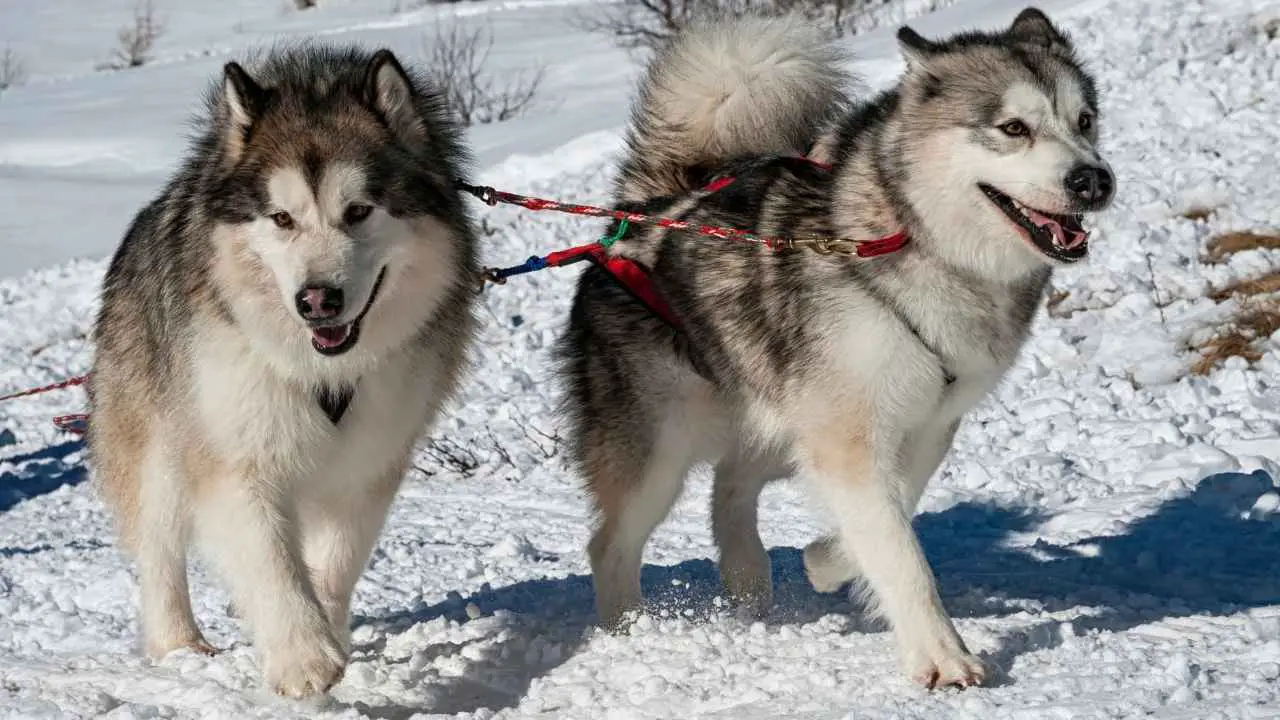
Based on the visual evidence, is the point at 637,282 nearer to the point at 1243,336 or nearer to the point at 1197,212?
the point at 1243,336

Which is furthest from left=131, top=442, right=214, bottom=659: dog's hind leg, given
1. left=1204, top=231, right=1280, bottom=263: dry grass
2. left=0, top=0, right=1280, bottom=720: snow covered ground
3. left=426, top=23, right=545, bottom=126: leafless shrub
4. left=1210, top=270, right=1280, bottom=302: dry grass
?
left=426, top=23, right=545, bottom=126: leafless shrub

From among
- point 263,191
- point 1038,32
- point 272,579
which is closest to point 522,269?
point 263,191

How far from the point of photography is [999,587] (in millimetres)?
4746

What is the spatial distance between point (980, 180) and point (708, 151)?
1.32 meters

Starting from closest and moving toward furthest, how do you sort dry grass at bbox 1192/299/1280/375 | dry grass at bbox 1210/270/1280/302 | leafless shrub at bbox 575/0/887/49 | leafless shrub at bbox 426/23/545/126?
dry grass at bbox 1192/299/1280/375 < dry grass at bbox 1210/270/1280/302 < leafless shrub at bbox 426/23/545/126 < leafless shrub at bbox 575/0/887/49

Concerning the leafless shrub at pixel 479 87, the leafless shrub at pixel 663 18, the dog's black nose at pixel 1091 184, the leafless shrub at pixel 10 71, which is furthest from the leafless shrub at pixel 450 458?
the leafless shrub at pixel 10 71

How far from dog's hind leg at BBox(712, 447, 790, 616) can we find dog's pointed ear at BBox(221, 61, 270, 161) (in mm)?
1824

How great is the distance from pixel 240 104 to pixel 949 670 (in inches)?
84.9

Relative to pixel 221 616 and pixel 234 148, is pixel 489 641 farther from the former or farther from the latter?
pixel 234 148

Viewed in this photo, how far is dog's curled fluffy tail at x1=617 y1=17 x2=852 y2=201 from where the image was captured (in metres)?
4.48

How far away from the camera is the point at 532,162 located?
40.8ft

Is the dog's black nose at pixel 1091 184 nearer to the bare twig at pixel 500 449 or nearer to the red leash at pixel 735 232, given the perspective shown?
the red leash at pixel 735 232

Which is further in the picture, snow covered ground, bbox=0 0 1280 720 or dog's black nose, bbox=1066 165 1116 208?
snow covered ground, bbox=0 0 1280 720

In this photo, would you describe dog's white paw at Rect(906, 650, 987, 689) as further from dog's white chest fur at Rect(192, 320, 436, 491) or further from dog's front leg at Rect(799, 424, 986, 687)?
dog's white chest fur at Rect(192, 320, 436, 491)
